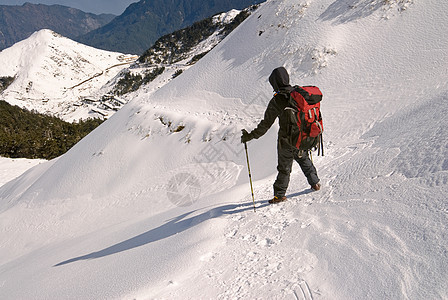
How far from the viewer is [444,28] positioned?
821cm

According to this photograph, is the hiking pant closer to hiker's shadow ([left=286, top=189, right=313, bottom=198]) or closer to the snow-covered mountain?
hiker's shadow ([left=286, top=189, right=313, bottom=198])

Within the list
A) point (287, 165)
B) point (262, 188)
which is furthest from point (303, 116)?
point (262, 188)

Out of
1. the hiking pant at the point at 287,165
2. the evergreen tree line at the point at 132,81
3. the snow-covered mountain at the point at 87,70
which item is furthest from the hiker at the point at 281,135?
the evergreen tree line at the point at 132,81

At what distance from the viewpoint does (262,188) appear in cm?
505

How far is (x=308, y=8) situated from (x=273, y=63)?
4349mm

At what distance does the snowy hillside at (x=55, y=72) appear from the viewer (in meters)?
104

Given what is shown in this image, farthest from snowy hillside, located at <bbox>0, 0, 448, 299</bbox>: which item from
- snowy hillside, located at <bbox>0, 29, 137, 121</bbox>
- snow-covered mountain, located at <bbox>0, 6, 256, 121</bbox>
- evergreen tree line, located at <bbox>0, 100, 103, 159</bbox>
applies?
snowy hillside, located at <bbox>0, 29, 137, 121</bbox>

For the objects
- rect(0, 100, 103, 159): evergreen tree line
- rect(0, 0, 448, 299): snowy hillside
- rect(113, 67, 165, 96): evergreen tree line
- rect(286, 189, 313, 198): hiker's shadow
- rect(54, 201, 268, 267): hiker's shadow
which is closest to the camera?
rect(0, 0, 448, 299): snowy hillside

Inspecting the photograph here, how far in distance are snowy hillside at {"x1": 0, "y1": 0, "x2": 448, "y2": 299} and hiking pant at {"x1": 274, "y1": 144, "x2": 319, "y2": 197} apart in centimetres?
28

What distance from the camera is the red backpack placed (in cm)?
326

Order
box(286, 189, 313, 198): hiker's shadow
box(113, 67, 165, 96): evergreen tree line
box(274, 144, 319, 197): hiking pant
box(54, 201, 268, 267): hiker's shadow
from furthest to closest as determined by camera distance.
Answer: box(113, 67, 165, 96): evergreen tree line < box(54, 201, 268, 267): hiker's shadow < box(286, 189, 313, 198): hiker's shadow < box(274, 144, 319, 197): hiking pant

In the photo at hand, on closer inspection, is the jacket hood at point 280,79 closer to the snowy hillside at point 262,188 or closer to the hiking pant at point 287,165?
the hiking pant at point 287,165

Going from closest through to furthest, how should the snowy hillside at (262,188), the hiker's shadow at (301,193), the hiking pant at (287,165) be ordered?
the snowy hillside at (262,188)
the hiking pant at (287,165)
the hiker's shadow at (301,193)

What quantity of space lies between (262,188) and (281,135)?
70.3 inches
